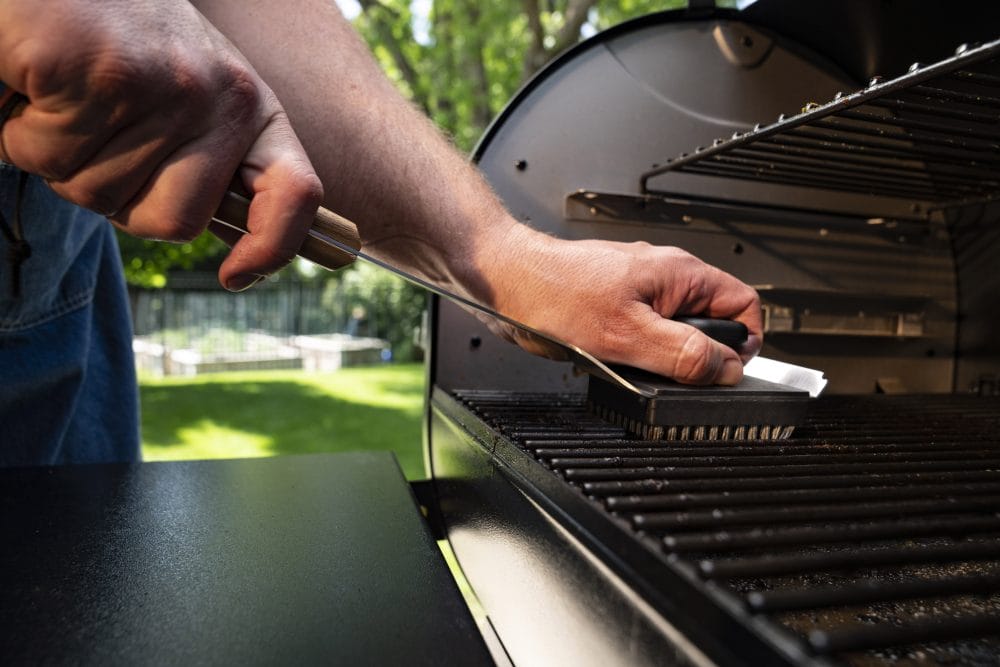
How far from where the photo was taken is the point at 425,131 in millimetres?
915

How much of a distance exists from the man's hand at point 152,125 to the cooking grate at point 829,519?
31cm

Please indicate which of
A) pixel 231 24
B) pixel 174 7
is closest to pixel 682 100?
pixel 231 24

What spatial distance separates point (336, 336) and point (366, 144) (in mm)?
10356

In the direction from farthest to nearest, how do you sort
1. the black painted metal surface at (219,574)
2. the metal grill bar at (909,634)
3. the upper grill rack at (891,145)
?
1. the upper grill rack at (891,145)
2. the black painted metal surface at (219,574)
3. the metal grill bar at (909,634)

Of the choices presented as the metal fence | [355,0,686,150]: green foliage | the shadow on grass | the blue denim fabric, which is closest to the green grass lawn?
the shadow on grass

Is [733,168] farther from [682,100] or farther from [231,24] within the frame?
[231,24]

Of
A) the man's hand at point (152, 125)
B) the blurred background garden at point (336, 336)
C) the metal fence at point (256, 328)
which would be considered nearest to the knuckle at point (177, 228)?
the man's hand at point (152, 125)

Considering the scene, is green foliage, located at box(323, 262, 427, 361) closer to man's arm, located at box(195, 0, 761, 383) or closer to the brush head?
man's arm, located at box(195, 0, 761, 383)

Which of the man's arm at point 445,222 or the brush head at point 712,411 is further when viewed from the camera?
the man's arm at point 445,222

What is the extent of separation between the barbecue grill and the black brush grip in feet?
0.42

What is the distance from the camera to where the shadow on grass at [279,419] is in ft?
15.0

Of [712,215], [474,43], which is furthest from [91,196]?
[474,43]

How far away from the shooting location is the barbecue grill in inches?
15.3

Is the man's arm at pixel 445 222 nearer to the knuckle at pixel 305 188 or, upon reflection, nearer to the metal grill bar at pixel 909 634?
the knuckle at pixel 305 188
